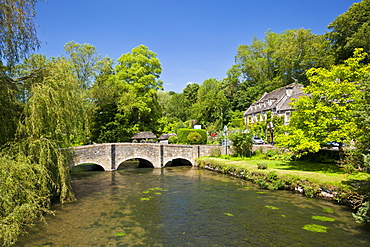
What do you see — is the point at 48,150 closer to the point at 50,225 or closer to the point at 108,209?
the point at 50,225

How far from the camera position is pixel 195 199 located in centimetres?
1521

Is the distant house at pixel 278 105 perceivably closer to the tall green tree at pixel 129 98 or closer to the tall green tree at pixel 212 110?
the tall green tree at pixel 212 110

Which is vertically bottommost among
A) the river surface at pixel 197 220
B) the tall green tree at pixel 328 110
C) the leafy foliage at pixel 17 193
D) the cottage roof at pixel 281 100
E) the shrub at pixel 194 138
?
the river surface at pixel 197 220

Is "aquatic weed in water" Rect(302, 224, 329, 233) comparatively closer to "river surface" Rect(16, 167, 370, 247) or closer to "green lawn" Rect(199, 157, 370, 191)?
"river surface" Rect(16, 167, 370, 247)

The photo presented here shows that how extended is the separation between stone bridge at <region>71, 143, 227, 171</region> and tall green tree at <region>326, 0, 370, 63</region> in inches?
876

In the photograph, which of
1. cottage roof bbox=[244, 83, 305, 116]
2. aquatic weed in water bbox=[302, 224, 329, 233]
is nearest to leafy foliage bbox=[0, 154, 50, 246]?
aquatic weed in water bbox=[302, 224, 329, 233]

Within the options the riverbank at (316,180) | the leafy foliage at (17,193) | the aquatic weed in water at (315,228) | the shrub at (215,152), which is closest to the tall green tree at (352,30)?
the shrub at (215,152)

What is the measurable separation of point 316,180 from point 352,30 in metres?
28.6

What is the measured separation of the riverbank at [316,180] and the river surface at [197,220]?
26.2 inches

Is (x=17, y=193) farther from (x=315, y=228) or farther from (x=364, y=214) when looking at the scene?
(x=364, y=214)

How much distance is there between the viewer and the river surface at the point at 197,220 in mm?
9227

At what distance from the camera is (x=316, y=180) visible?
1505 centimetres

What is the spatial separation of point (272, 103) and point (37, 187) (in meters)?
37.5

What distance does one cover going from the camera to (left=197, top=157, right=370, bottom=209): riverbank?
1232 cm
